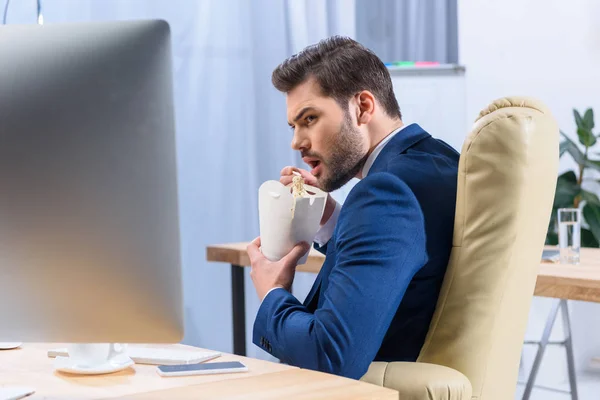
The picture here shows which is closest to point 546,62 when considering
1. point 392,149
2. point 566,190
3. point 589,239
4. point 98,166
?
point 566,190

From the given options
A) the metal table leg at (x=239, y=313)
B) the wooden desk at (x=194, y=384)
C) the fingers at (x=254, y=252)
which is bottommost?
the metal table leg at (x=239, y=313)

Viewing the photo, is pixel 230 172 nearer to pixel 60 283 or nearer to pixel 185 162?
pixel 185 162

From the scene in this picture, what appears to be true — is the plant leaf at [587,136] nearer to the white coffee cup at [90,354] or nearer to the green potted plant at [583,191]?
the green potted plant at [583,191]

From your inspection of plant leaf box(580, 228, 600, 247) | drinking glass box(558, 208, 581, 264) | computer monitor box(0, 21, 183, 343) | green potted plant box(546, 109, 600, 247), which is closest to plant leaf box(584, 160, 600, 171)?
green potted plant box(546, 109, 600, 247)

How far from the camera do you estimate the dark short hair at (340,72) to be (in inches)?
60.2

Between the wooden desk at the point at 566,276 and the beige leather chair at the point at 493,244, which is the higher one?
the beige leather chair at the point at 493,244

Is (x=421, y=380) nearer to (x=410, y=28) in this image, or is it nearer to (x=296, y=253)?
(x=296, y=253)

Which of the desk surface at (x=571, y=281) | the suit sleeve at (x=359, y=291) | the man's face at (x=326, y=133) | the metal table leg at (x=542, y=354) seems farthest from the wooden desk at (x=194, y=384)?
the metal table leg at (x=542, y=354)

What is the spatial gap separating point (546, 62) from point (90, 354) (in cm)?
311

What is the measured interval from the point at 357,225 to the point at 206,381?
1.15 ft

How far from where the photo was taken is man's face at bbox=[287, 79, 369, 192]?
4.98 ft

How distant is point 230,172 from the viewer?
351 centimetres

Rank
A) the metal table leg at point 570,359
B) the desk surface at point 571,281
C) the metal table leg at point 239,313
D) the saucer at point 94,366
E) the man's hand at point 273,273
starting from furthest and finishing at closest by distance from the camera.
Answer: the metal table leg at point 239,313
the metal table leg at point 570,359
the desk surface at point 571,281
the man's hand at point 273,273
the saucer at point 94,366

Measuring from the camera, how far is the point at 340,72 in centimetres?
153
